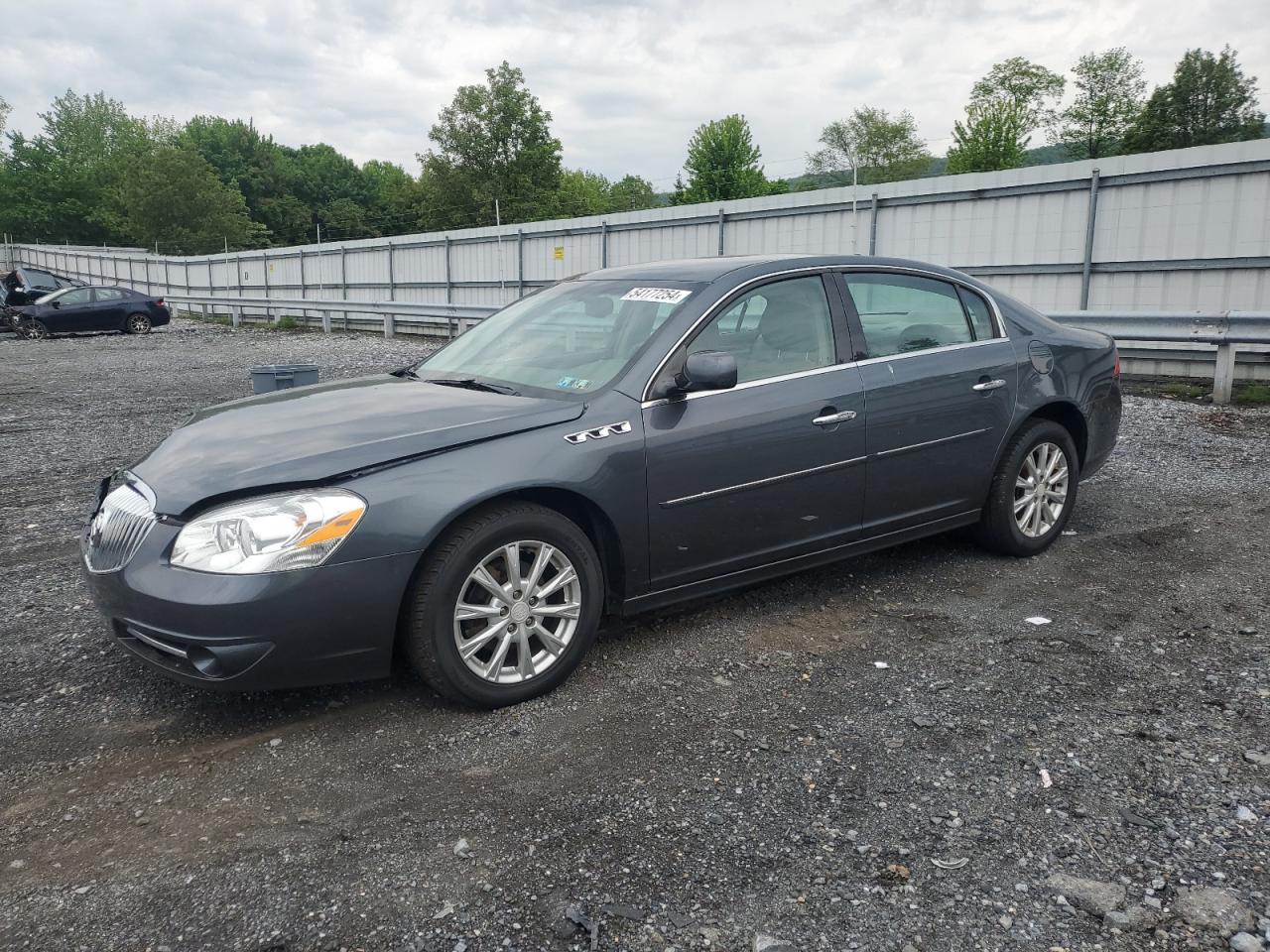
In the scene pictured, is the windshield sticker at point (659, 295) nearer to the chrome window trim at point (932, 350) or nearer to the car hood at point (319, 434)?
the car hood at point (319, 434)

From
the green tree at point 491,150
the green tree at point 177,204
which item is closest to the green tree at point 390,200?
the green tree at point 491,150

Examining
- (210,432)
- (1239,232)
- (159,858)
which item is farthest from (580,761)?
(1239,232)

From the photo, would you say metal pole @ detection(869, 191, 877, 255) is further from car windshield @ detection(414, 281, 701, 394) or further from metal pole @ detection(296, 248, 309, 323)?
metal pole @ detection(296, 248, 309, 323)

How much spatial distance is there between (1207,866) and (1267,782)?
23.2 inches

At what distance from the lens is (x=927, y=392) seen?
15.4 ft

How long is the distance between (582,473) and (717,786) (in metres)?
1.23

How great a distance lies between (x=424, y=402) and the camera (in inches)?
155

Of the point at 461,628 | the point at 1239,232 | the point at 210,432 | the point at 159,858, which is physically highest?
the point at 1239,232

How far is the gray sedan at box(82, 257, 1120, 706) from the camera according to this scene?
324 cm

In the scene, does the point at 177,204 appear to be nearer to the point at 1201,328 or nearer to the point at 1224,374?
the point at 1201,328

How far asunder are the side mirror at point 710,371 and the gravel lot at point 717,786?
1119mm

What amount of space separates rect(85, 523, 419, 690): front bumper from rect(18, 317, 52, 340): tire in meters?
26.5

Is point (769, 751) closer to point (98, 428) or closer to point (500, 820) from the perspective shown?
point (500, 820)

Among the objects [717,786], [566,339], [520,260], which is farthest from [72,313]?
[717,786]
